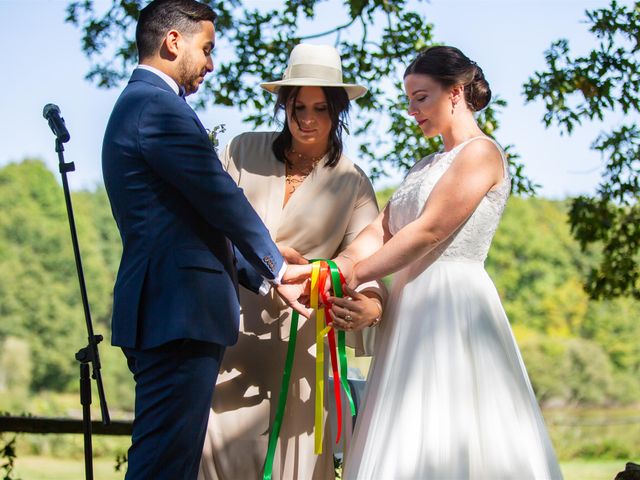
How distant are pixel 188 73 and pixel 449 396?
1422mm

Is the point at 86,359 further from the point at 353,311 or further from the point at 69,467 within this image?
the point at 69,467

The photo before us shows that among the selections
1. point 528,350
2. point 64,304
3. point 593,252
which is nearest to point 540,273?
point 593,252

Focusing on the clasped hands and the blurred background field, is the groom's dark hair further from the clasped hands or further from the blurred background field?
the blurred background field

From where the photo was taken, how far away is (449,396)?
10.8 ft

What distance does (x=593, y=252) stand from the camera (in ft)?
138

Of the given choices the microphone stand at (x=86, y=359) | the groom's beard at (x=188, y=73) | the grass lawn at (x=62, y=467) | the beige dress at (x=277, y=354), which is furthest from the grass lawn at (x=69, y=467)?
the groom's beard at (x=188, y=73)

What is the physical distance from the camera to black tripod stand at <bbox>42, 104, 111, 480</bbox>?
330cm

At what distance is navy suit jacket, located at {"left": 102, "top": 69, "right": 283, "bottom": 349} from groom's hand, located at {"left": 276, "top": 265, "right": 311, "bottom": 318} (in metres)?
0.40

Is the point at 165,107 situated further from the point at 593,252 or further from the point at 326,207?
the point at 593,252

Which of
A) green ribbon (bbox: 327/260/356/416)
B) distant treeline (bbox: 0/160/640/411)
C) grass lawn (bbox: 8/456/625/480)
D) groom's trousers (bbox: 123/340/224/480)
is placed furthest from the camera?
distant treeline (bbox: 0/160/640/411)

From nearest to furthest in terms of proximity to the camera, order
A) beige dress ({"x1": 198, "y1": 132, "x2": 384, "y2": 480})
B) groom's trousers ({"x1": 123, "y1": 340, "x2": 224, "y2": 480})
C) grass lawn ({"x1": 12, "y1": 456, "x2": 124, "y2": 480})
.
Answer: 1. groom's trousers ({"x1": 123, "y1": 340, "x2": 224, "y2": 480})
2. beige dress ({"x1": 198, "y1": 132, "x2": 384, "y2": 480})
3. grass lawn ({"x1": 12, "y1": 456, "x2": 124, "y2": 480})

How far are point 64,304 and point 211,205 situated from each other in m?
34.4

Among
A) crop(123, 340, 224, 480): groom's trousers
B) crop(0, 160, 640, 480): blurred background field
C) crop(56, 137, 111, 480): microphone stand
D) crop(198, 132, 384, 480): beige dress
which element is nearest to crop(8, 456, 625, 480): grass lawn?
crop(0, 160, 640, 480): blurred background field

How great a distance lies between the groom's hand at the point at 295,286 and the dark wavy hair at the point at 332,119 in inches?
21.2
